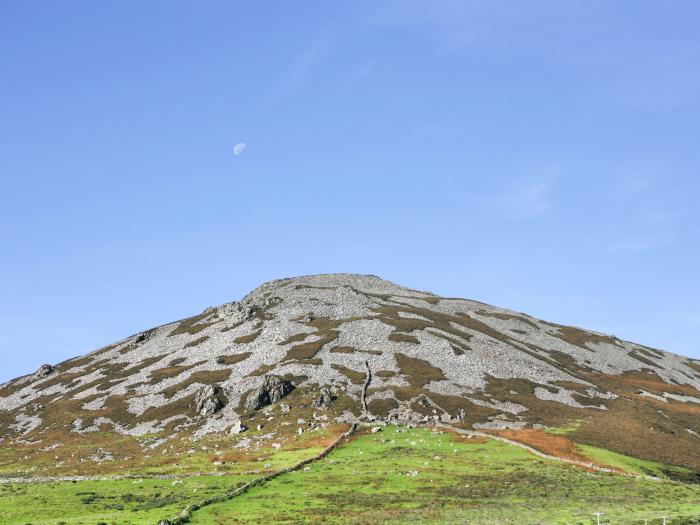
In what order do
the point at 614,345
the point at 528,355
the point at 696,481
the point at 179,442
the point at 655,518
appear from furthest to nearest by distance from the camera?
1. the point at 614,345
2. the point at 528,355
3. the point at 179,442
4. the point at 696,481
5. the point at 655,518

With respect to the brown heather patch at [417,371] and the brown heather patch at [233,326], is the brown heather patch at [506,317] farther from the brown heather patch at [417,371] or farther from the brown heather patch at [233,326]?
the brown heather patch at [233,326]

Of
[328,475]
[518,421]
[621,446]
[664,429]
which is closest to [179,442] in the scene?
[328,475]

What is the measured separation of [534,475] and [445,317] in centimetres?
8813

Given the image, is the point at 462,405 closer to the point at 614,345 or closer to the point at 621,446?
the point at 621,446

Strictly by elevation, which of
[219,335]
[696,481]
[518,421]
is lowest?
[696,481]

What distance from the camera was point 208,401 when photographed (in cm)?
10606

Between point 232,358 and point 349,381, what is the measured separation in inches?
1131

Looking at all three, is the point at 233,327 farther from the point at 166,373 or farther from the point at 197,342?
the point at 166,373

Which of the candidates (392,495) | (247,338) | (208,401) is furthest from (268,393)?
(392,495)

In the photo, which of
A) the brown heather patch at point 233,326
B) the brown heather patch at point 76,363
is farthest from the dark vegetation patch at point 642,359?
the brown heather patch at point 76,363

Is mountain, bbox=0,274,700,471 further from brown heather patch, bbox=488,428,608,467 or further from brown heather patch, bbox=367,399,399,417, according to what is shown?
brown heather patch, bbox=488,428,608,467

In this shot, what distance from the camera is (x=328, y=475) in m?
67.3

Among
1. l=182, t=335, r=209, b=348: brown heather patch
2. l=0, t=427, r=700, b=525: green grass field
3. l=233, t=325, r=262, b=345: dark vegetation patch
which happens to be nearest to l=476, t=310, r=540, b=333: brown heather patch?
l=233, t=325, r=262, b=345: dark vegetation patch

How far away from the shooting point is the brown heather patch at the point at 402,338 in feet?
421
